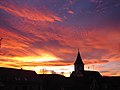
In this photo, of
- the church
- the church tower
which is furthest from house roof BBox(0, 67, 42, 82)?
the church tower

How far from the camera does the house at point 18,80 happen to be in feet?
172

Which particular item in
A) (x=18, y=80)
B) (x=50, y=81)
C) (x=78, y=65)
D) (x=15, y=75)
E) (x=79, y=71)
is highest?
(x=78, y=65)

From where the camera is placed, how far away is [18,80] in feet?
189

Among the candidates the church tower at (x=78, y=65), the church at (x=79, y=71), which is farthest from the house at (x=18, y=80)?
the church tower at (x=78, y=65)

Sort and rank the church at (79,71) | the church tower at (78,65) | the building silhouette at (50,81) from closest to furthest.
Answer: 1. the building silhouette at (50,81)
2. the church at (79,71)
3. the church tower at (78,65)

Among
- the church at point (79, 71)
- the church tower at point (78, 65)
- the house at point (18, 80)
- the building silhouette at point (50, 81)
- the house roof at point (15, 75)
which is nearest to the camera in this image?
the house at point (18, 80)

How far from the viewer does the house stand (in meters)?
52.5

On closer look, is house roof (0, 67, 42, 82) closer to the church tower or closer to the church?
the church

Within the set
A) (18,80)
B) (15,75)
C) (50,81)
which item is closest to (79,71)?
(50,81)

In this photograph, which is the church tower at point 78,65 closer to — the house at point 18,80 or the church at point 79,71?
the church at point 79,71

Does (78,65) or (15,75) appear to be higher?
(78,65)

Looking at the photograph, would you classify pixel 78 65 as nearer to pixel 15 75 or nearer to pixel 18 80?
pixel 15 75

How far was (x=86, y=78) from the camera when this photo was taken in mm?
81312

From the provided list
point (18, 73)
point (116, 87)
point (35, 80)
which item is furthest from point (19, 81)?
point (116, 87)
